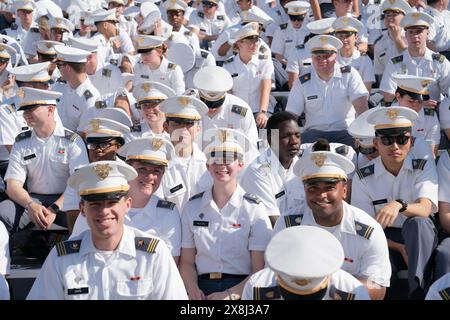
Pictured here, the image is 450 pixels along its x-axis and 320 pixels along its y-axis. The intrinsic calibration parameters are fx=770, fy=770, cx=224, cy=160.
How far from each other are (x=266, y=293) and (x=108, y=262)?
2.45 ft

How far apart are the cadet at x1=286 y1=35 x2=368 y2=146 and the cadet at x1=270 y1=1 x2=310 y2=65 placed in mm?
2147

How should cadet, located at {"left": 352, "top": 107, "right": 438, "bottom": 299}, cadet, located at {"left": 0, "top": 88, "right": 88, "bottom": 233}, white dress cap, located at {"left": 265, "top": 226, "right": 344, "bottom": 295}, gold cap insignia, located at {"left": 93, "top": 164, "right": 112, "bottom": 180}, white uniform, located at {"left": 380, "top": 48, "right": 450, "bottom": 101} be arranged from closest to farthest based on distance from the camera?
1. white dress cap, located at {"left": 265, "top": 226, "right": 344, "bottom": 295}
2. gold cap insignia, located at {"left": 93, "top": 164, "right": 112, "bottom": 180}
3. cadet, located at {"left": 352, "top": 107, "right": 438, "bottom": 299}
4. cadet, located at {"left": 0, "top": 88, "right": 88, "bottom": 233}
5. white uniform, located at {"left": 380, "top": 48, "right": 450, "bottom": 101}

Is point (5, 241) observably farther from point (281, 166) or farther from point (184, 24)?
point (184, 24)

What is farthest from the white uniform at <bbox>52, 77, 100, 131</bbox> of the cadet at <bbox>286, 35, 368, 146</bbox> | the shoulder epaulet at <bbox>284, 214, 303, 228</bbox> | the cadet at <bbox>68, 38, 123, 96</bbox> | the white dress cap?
the white dress cap

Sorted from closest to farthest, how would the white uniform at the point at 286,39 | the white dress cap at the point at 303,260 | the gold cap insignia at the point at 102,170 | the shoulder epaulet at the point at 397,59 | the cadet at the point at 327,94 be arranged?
the white dress cap at the point at 303,260 → the gold cap insignia at the point at 102,170 → the cadet at the point at 327,94 → the shoulder epaulet at the point at 397,59 → the white uniform at the point at 286,39

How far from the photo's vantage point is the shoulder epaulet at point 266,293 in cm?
327

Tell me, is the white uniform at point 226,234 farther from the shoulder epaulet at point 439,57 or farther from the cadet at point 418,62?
the shoulder epaulet at point 439,57

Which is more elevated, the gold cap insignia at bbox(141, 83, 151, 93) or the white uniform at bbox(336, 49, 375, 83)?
the gold cap insignia at bbox(141, 83, 151, 93)

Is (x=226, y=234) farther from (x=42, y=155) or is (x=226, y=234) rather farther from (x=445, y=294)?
(x=42, y=155)

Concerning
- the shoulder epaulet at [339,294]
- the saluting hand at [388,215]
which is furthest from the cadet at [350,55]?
the shoulder epaulet at [339,294]

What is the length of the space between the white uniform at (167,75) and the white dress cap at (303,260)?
4325 millimetres

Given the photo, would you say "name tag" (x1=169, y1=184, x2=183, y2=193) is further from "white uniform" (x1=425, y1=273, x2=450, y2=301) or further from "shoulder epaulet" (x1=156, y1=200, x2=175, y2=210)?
"white uniform" (x1=425, y1=273, x2=450, y2=301)

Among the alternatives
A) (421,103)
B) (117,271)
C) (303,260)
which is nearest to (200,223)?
(117,271)

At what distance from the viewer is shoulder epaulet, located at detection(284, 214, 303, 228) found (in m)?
4.01
